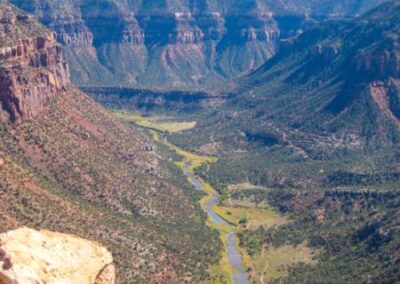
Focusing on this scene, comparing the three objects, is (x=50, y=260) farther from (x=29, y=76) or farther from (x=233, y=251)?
(x=29, y=76)

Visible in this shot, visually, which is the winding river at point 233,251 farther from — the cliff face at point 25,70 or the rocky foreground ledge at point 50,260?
the rocky foreground ledge at point 50,260

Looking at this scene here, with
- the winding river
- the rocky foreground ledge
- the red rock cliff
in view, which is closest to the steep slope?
the red rock cliff

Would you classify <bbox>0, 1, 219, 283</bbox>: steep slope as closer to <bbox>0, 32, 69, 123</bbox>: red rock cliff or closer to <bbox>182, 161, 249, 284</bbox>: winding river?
<bbox>0, 32, 69, 123</bbox>: red rock cliff

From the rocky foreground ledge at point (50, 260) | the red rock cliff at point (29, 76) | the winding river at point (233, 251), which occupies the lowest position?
the winding river at point (233, 251)

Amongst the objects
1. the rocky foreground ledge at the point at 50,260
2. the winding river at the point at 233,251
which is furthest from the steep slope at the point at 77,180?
the rocky foreground ledge at the point at 50,260

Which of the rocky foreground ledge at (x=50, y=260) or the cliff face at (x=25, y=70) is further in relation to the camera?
the cliff face at (x=25, y=70)
